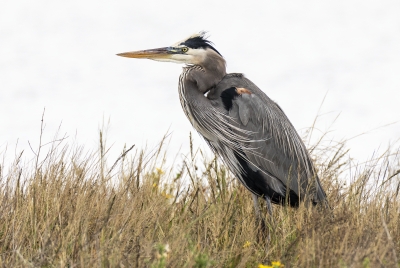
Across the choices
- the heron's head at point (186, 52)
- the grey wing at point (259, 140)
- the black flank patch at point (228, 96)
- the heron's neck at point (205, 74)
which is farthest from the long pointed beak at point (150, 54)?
the black flank patch at point (228, 96)

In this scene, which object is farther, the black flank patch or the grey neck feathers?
the grey neck feathers

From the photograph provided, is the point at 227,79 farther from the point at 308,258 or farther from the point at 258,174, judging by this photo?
the point at 308,258

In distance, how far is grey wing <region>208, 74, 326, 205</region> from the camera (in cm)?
514

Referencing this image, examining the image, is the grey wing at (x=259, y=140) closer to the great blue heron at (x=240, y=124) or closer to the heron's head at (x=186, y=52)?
the great blue heron at (x=240, y=124)

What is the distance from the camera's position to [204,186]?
541 centimetres

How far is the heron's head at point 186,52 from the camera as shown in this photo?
5.39 metres

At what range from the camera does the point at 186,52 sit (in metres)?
5.45

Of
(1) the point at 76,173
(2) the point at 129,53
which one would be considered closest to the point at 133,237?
(1) the point at 76,173

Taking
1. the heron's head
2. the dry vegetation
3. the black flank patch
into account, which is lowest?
the dry vegetation

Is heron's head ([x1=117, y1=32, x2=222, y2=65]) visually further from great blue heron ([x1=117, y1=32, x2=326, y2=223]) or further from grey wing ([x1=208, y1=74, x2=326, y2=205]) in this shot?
grey wing ([x1=208, y1=74, x2=326, y2=205])

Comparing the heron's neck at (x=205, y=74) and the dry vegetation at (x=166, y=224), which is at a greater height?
the heron's neck at (x=205, y=74)

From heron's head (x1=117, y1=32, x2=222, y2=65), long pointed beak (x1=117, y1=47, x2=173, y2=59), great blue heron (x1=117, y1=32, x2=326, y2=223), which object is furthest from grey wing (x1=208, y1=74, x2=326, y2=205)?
long pointed beak (x1=117, y1=47, x2=173, y2=59)

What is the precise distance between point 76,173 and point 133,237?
1.10 meters

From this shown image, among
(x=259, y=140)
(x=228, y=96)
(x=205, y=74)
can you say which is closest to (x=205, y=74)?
(x=205, y=74)
